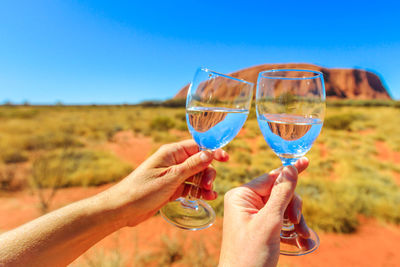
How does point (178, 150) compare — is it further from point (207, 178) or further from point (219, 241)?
point (219, 241)

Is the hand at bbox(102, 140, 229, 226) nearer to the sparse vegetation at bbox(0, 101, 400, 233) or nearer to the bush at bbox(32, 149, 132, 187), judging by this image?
the sparse vegetation at bbox(0, 101, 400, 233)

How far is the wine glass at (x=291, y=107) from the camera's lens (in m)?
1.06

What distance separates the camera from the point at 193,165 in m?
1.52

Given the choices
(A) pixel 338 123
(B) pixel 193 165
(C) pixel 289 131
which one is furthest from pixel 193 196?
(A) pixel 338 123

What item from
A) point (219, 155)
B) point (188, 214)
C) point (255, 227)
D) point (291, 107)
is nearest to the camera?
point (255, 227)

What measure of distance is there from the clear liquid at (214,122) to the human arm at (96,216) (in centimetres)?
18

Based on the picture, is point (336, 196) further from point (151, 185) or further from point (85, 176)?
point (85, 176)

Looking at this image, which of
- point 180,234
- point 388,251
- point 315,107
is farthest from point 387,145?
point 315,107

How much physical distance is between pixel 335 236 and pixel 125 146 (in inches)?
352

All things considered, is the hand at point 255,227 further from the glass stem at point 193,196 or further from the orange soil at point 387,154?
the orange soil at point 387,154

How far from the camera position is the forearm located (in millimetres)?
1083

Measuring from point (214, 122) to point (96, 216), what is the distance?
36.8 inches

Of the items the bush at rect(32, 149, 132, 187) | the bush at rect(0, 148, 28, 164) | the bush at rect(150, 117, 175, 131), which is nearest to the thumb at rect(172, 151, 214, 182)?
the bush at rect(32, 149, 132, 187)

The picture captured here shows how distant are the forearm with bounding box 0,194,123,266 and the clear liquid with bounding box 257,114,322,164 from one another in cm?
109
